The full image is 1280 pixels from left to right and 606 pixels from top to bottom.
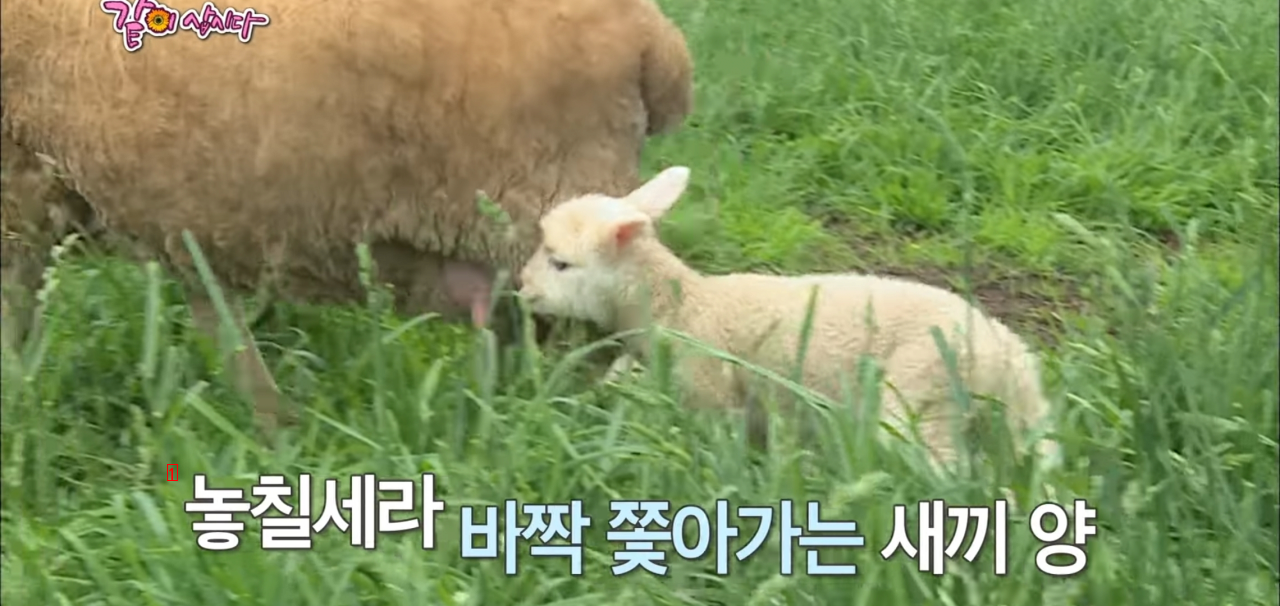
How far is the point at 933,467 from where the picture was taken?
2.23m

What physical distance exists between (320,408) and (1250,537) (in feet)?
4.86

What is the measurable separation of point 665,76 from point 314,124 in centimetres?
66

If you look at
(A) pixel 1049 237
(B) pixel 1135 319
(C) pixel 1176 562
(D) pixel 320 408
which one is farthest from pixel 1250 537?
(A) pixel 1049 237

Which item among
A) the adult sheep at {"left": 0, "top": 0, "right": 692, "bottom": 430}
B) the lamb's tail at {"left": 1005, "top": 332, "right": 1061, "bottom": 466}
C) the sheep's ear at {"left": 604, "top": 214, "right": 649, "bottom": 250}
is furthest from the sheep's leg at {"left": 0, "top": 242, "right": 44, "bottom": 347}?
the lamb's tail at {"left": 1005, "top": 332, "right": 1061, "bottom": 466}

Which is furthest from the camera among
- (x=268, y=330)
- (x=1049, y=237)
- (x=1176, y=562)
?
(x=1049, y=237)

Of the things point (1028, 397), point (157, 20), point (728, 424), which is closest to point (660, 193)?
point (728, 424)

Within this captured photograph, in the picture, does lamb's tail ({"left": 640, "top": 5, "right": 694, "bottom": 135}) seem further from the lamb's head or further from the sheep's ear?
the sheep's ear

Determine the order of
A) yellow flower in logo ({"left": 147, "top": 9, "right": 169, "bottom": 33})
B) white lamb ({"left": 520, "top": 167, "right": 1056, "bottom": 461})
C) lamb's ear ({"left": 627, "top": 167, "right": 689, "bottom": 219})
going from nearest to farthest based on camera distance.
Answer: white lamb ({"left": 520, "top": 167, "right": 1056, "bottom": 461})
yellow flower in logo ({"left": 147, "top": 9, "right": 169, "bottom": 33})
lamb's ear ({"left": 627, "top": 167, "right": 689, "bottom": 219})

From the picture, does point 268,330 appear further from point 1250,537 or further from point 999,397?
point 1250,537

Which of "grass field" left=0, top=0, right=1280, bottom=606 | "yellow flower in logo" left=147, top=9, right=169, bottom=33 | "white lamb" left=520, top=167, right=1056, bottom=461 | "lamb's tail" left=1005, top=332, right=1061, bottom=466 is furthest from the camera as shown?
"yellow flower in logo" left=147, top=9, right=169, bottom=33

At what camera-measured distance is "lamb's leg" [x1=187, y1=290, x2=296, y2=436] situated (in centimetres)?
277

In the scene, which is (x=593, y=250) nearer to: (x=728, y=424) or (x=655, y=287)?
(x=655, y=287)

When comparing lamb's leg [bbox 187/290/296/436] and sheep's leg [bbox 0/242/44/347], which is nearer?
lamb's leg [bbox 187/290/296/436]

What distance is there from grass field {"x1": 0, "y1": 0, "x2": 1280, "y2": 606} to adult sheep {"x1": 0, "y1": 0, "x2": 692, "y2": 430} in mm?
196
